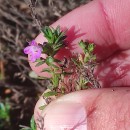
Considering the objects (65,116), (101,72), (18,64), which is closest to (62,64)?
(65,116)

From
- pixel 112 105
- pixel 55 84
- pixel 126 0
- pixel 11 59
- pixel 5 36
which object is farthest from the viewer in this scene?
pixel 11 59

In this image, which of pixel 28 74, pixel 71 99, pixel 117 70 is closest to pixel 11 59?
pixel 28 74

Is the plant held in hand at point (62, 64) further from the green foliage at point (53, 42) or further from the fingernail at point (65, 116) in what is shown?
the fingernail at point (65, 116)

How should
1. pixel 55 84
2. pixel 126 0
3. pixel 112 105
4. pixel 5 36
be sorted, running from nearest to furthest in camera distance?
pixel 112 105, pixel 55 84, pixel 126 0, pixel 5 36

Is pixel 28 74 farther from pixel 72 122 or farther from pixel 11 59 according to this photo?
pixel 72 122

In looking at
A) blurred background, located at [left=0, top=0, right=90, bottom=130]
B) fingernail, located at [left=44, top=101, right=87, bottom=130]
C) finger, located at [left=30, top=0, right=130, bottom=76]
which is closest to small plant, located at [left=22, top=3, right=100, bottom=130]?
fingernail, located at [left=44, top=101, right=87, bottom=130]

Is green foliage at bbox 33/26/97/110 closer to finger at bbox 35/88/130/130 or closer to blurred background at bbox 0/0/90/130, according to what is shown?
finger at bbox 35/88/130/130

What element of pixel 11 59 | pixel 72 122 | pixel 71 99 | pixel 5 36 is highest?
pixel 5 36
